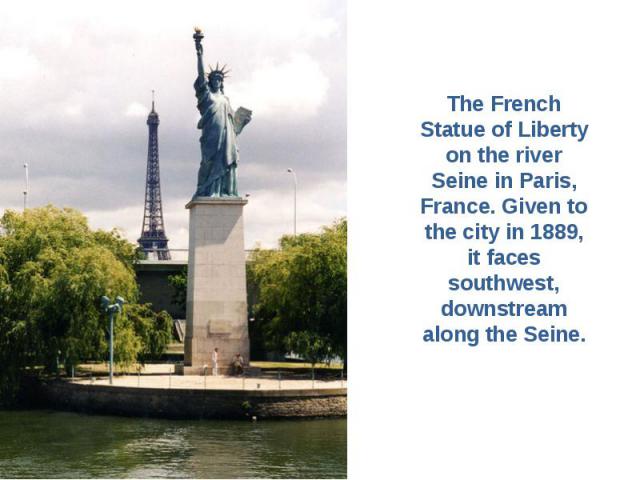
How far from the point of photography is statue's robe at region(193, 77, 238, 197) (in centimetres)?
4038

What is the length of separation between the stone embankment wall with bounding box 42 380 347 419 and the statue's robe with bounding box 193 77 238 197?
30.9ft

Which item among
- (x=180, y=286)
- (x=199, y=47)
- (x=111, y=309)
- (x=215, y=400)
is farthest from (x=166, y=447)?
(x=180, y=286)

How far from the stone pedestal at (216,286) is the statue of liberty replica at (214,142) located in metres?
0.71

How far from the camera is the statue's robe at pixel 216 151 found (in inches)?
1590

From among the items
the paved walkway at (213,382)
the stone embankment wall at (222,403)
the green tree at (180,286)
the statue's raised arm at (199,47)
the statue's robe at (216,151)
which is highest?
the statue's raised arm at (199,47)

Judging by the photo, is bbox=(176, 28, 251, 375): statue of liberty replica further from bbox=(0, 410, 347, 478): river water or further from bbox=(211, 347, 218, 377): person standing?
bbox=(0, 410, 347, 478): river water

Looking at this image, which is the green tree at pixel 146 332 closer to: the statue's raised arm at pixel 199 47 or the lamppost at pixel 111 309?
the lamppost at pixel 111 309

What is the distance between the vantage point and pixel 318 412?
33750 millimetres

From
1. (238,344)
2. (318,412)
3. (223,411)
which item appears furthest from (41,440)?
(238,344)

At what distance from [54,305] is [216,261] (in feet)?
20.6

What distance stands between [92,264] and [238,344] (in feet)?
20.8

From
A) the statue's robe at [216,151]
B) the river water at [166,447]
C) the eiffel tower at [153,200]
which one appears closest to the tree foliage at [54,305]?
the river water at [166,447]

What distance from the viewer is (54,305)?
37.6 metres

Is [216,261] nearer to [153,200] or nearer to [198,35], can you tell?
[198,35]
